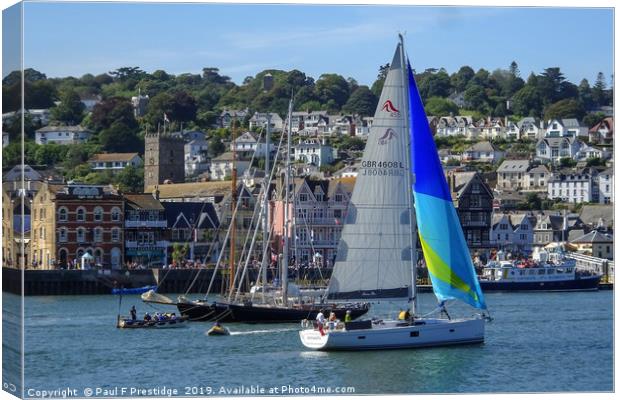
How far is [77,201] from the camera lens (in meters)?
61.0

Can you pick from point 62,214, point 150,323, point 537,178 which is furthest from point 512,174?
point 150,323

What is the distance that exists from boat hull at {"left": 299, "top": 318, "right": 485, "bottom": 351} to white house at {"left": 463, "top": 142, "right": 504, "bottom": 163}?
75.3 meters

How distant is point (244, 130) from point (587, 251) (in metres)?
34.2

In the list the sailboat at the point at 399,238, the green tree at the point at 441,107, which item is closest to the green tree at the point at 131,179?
the green tree at the point at 441,107

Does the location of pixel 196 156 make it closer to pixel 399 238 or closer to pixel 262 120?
pixel 262 120

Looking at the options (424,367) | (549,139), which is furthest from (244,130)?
(424,367)

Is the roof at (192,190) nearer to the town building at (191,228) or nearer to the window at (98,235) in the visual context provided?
the town building at (191,228)

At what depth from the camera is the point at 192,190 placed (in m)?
78.3

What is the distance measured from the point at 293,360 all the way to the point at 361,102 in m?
73.1

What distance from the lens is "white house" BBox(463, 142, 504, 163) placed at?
10350 centimetres

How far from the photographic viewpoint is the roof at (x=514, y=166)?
94.2 m

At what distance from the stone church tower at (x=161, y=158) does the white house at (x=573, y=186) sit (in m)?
21.3

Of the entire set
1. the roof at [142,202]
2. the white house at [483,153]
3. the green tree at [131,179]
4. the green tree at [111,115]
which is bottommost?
the roof at [142,202]

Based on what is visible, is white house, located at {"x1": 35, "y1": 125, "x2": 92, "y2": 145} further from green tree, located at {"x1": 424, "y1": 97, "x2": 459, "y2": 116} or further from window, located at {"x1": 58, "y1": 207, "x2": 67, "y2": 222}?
green tree, located at {"x1": 424, "y1": 97, "x2": 459, "y2": 116}
